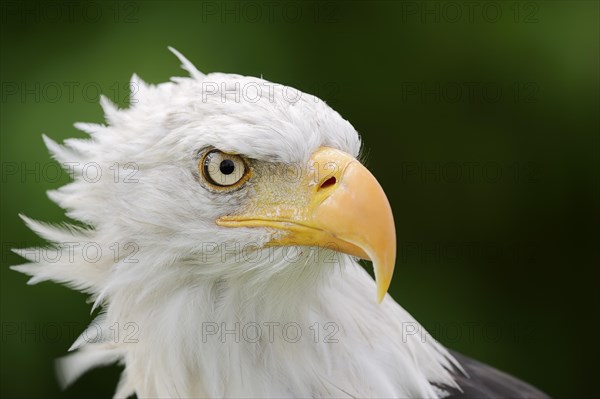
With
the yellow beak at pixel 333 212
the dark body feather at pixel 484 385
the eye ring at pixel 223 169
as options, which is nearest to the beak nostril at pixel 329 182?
the yellow beak at pixel 333 212

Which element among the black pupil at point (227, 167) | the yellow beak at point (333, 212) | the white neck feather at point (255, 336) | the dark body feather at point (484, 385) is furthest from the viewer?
the dark body feather at point (484, 385)

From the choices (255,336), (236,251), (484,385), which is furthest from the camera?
(484,385)

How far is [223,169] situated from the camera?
1.90 m

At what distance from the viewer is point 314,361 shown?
2062 mm

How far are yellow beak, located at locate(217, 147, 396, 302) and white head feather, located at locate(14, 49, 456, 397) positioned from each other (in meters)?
0.04

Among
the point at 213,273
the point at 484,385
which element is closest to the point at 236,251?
the point at 213,273

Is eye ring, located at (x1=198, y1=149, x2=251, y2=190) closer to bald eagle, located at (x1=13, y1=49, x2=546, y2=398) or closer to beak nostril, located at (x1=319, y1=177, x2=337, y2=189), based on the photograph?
bald eagle, located at (x1=13, y1=49, x2=546, y2=398)

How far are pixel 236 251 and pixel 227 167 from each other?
0.66 feet

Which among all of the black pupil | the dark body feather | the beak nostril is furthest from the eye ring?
the dark body feather

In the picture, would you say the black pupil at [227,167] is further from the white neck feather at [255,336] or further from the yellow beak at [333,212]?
the white neck feather at [255,336]

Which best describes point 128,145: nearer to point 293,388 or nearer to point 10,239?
point 293,388

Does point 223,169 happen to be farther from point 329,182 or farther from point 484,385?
point 484,385

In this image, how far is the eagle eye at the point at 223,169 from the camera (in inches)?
74.4

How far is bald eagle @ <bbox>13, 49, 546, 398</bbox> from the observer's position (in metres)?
1.87
